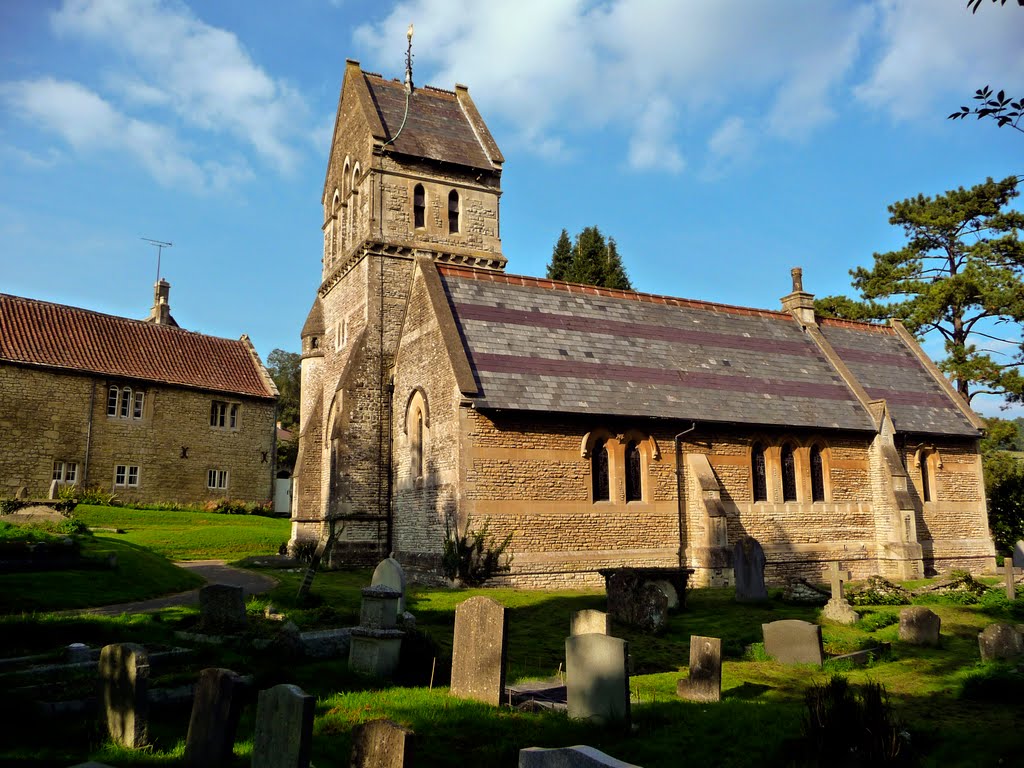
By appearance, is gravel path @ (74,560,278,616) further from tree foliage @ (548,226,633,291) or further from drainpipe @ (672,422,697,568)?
tree foliage @ (548,226,633,291)

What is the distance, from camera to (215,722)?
6676mm

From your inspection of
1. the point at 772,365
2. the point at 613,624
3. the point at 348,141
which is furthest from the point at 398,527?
the point at 348,141

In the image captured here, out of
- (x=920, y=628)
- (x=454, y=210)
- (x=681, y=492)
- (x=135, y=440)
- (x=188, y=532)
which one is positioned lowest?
(x=920, y=628)

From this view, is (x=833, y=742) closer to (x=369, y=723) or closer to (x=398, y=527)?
(x=369, y=723)

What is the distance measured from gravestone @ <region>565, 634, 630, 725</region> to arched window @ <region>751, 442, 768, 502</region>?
17.6 m

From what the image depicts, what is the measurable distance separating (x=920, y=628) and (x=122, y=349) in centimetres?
3488

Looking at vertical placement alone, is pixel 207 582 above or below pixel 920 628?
above

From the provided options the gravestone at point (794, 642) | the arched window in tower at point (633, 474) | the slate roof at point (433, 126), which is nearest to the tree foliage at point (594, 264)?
the slate roof at point (433, 126)

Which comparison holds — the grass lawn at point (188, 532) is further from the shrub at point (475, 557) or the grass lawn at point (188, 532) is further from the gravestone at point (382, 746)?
the gravestone at point (382, 746)

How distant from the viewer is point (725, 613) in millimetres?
17031

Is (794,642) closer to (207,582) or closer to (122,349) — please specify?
(207,582)

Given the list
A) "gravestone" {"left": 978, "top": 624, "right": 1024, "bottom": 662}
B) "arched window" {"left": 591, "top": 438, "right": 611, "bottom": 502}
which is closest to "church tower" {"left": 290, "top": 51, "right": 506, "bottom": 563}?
"arched window" {"left": 591, "top": 438, "right": 611, "bottom": 502}

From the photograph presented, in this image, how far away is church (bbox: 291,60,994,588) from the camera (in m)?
21.9

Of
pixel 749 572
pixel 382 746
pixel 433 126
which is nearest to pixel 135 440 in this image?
pixel 433 126
